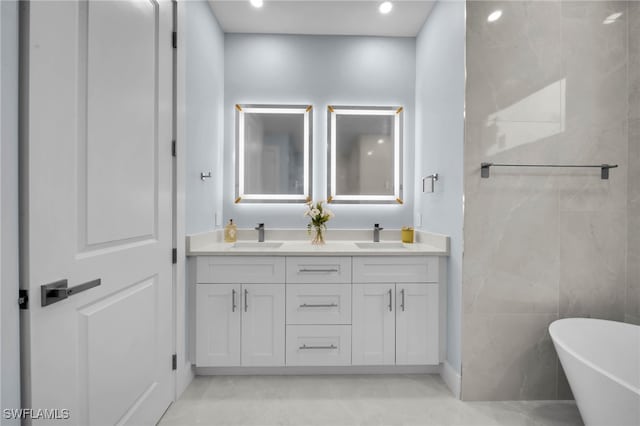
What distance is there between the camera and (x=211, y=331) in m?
1.96

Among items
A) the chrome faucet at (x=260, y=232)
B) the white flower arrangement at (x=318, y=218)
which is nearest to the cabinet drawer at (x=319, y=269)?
the white flower arrangement at (x=318, y=218)

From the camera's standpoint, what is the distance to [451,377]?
1.89 meters

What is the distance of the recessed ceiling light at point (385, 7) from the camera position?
86.4 inches

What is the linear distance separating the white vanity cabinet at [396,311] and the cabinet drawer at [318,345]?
2.7 inches

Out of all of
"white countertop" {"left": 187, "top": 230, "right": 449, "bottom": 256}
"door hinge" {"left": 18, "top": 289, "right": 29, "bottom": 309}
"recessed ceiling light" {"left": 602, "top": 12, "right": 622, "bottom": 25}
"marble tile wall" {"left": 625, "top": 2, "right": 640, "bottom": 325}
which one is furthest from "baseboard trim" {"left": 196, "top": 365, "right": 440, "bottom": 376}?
"recessed ceiling light" {"left": 602, "top": 12, "right": 622, "bottom": 25}

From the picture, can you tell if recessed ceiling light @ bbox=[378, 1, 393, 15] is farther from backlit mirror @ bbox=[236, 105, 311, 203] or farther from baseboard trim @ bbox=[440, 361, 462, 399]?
baseboard trim @ bbox=[440, 361, 462, 399]

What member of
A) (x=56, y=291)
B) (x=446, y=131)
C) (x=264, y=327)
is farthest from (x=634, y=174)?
(x=56, y=291)

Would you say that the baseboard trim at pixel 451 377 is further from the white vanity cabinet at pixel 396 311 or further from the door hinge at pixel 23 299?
the door hinge at pixel 23 299

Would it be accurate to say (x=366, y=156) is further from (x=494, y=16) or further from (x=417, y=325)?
(x=417, y=325)

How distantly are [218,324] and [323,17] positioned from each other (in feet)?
7.77

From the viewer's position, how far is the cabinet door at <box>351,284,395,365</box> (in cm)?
199

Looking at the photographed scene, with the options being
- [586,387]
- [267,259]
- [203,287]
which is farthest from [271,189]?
[586,387]

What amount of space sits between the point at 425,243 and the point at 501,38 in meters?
1.37

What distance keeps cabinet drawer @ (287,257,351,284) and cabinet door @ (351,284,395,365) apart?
0.43ft
